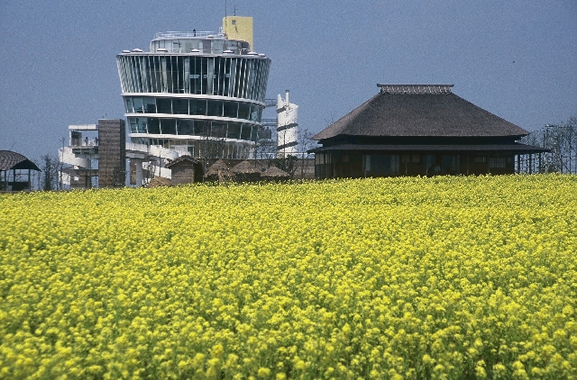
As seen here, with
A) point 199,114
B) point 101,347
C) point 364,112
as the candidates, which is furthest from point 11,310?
point 199,114

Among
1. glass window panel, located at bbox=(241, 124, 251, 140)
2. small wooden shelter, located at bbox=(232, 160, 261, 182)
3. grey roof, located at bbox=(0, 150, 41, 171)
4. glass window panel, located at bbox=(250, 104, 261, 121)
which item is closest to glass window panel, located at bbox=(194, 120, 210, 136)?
glass window panel, located at bbox=(241, 124, 251, 140)

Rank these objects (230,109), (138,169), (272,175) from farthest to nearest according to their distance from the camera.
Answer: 1. (230,109)
2. (138,169)
3. (272,175)

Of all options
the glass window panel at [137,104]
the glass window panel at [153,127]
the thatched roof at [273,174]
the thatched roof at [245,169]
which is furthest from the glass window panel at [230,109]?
the thatched roof at [273,174]

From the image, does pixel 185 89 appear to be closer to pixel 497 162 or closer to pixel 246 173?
pixel 246 173

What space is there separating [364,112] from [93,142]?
106 ft

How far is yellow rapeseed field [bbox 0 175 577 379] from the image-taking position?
5.57 m

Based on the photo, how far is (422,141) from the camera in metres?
40.7

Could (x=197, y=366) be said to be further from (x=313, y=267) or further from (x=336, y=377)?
(x=313, y=267)

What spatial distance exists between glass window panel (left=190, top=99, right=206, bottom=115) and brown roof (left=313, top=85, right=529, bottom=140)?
31.4 meters

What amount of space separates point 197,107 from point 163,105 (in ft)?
11.2

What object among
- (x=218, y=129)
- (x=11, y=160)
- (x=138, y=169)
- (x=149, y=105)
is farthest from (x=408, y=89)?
(x=149, y=105)

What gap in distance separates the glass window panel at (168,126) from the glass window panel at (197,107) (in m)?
2.27

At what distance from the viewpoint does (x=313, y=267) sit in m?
8.72

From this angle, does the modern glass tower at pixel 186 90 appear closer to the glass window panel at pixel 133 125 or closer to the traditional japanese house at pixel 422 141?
the glass window panel at pixel 133 125
